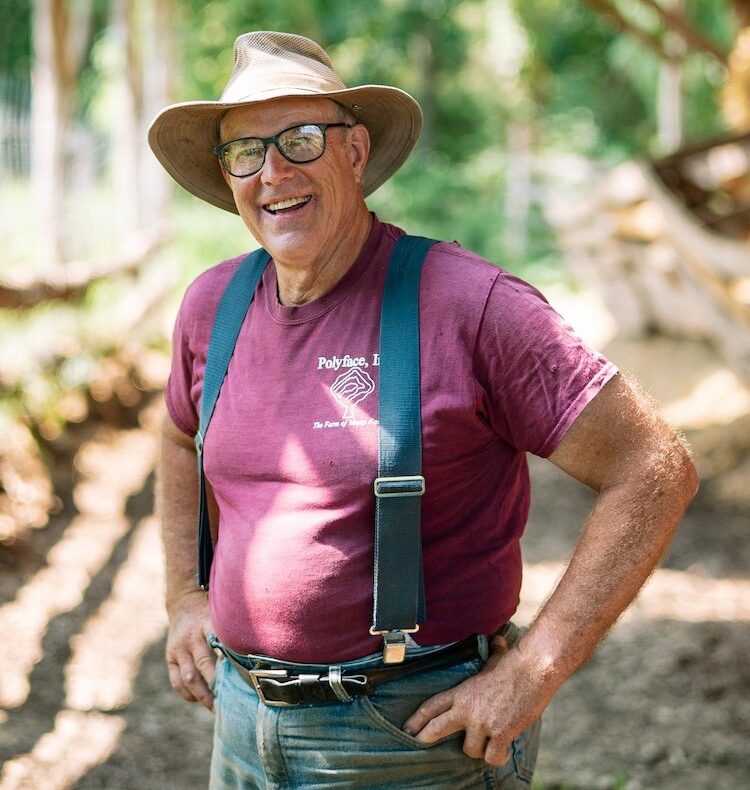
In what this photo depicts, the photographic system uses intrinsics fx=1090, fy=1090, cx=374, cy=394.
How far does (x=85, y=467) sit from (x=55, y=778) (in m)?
3.81

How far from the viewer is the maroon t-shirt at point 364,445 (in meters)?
1.87

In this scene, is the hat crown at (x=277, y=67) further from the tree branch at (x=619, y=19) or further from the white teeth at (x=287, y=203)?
the tree branch at (x=619, y=19)

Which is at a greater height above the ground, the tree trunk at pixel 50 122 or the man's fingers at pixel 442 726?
the tree trunk at pixel 50 122

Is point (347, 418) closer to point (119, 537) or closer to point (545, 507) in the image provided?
point (119, 537)

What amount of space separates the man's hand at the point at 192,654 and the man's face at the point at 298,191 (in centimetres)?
83

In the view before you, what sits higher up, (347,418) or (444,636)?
(347,418)

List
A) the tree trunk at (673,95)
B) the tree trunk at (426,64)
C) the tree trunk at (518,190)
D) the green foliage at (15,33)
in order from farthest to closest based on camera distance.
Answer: the tree trunk at (426,64)
the tree trunk at (518,190)
the green foliage at (15,33)
the tree trunk at (673,95)

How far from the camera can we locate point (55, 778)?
361cm

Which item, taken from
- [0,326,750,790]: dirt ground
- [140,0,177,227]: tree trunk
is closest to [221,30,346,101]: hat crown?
[0,326,750,790]: dirt ground

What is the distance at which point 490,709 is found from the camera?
6.22 ft

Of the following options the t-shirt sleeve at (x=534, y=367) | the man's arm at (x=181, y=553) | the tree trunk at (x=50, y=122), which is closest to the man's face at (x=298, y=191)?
the t-shirt sleeve at (x=534, y=367)

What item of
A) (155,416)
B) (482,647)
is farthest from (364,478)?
(155,416)

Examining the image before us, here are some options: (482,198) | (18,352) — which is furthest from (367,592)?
(482,198)

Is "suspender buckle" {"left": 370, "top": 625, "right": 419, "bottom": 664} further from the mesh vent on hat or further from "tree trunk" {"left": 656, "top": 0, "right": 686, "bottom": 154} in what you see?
"tree trunk" {"left": 656, "top": 0, "right": 686, "bottom": 154}
